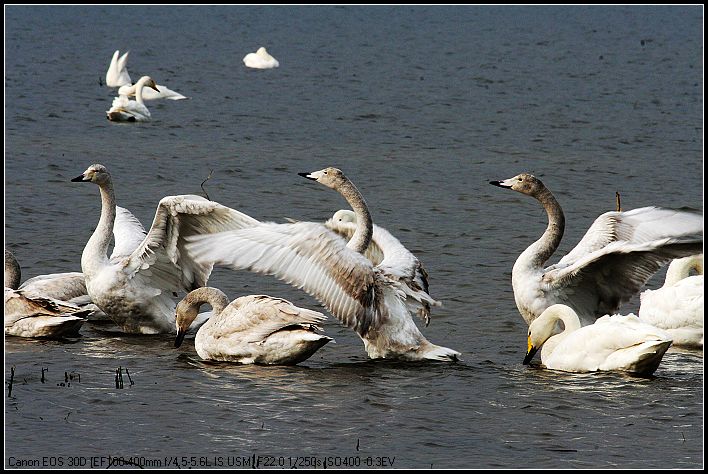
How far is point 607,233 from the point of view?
1115 centimetres

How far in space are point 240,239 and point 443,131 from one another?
13029 mm

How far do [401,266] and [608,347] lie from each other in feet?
5.64

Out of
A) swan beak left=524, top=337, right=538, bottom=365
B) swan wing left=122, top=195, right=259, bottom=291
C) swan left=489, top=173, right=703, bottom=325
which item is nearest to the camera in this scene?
swan beak left=524, top=337, right=538, bottom=365

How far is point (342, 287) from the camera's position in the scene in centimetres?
964

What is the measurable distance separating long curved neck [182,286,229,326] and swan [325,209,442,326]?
120 centimetres

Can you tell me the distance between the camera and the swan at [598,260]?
33.2 ft

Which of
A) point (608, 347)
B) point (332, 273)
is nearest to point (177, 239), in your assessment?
point (332, 273)

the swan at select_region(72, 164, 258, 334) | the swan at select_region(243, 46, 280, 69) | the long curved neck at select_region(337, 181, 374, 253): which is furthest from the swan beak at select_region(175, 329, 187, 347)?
the swan at select_region(243, 46, 280, 69)

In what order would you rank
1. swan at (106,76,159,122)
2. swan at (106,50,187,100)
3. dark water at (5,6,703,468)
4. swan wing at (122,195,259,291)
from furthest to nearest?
swan at (106,50,187,100)
swan at (106,76,159,122)
swan wing at (122,195,259,291)
dark water at (5,6,703,468)

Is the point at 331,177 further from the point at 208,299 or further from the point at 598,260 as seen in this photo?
the point at 598,260

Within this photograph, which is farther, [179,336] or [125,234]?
[125,234]

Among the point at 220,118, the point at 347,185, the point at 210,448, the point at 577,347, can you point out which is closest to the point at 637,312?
the point at 577,347

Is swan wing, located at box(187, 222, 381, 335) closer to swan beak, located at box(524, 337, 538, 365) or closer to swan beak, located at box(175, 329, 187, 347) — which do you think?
swan beak, located at box(175, 329, 187, 347)

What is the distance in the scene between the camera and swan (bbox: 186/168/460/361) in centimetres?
953
